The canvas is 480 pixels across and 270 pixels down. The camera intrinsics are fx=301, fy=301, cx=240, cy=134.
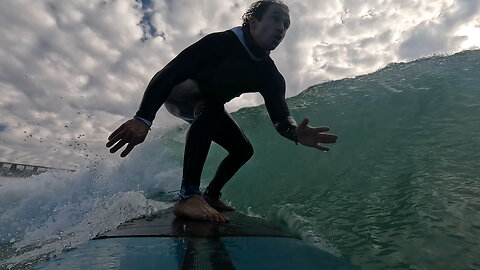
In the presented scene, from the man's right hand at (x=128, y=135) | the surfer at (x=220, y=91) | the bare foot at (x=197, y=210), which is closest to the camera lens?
the man's right hand at (x=128, y=135)

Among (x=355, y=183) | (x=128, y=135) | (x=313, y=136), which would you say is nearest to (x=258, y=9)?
(x=313, y=136)

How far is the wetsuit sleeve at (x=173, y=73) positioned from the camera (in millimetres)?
2330

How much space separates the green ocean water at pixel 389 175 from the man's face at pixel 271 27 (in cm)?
160

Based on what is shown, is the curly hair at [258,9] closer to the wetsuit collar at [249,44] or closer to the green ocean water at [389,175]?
the wetsuit collar at [249,44]

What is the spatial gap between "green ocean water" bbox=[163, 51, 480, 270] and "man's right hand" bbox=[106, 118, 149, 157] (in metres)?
1.41

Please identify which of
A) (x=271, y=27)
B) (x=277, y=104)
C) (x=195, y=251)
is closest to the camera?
(x=195, y=251)

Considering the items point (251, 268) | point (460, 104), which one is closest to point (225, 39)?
point (251, 268)

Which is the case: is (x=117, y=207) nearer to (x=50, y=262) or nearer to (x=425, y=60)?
(x=50, y=262)

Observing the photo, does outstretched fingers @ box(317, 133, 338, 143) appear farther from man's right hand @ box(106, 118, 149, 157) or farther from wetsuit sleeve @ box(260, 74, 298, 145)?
man's right hand @ box(106, 118, 149, 157)

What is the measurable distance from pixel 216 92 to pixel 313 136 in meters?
0.96

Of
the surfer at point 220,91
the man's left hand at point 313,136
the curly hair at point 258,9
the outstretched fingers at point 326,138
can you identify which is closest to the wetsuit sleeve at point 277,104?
the surfer at point 220,91

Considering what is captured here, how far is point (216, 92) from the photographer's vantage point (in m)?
2.78

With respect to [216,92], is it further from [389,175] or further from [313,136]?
[389,175]

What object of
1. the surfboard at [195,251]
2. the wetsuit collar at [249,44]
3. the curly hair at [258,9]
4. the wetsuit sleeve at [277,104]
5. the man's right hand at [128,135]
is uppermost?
the curly hair at [258,9]
